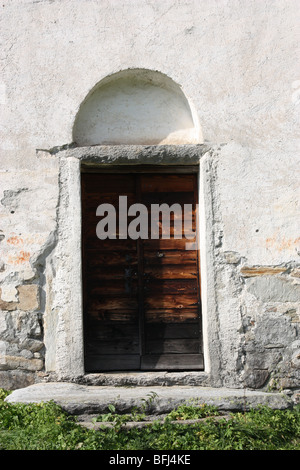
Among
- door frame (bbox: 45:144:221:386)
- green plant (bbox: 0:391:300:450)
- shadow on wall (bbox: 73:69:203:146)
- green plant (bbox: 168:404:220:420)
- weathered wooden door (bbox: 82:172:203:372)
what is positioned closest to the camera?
green plant (bbox: 0:391:300:450)

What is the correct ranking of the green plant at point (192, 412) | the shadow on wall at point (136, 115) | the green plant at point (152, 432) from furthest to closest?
the shadow on wall at point (136, 115) → the green plant at point (192, 412) → the green plant at point (152, 432)

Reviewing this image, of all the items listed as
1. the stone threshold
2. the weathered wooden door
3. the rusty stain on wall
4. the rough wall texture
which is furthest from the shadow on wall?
the stone threshold

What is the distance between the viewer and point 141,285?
14.4 feet

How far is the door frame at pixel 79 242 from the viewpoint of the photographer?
4117mm

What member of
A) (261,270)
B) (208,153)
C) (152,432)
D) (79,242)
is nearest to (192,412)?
(152,432)

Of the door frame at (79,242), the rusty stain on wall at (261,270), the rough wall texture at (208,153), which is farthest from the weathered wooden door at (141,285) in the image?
the rusty stain on wall at (261,270)

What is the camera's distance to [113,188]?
4.50m

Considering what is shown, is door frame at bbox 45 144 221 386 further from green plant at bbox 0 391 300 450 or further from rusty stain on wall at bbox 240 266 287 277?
green plant at bbox 0 391 300 450

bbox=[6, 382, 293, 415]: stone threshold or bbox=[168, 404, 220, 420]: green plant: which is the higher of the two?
bbox=[6, 382, 293, 415]: stone threshold

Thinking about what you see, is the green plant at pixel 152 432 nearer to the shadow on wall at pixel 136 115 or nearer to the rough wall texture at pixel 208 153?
the rough wall texture at pixel 208 153

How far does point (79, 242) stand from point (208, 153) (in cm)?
132

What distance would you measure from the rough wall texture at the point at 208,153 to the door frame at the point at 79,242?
0.06 feet

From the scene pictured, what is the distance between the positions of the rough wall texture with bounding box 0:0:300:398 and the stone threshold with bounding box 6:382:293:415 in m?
0.21

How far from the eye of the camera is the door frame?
412 centimetres
